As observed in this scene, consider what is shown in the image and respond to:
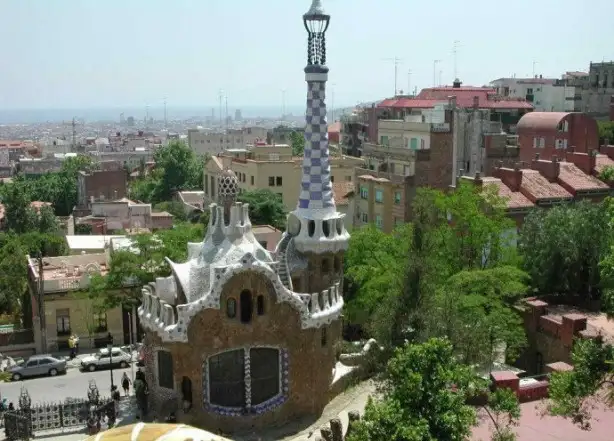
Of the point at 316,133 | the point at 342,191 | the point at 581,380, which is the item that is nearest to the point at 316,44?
the point at 316,133

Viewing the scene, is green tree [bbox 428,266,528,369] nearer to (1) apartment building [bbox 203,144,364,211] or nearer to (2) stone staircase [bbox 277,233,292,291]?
(2) stone staircase [bbox 277,233,292,291]

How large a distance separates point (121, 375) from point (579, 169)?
34.3 m

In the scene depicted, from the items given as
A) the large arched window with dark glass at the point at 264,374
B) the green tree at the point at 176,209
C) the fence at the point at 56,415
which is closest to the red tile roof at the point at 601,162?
the large arched window with dark glass at the point at 264,374

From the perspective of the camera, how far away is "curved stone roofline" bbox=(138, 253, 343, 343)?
26984mm

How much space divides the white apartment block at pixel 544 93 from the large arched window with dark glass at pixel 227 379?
7495 cm

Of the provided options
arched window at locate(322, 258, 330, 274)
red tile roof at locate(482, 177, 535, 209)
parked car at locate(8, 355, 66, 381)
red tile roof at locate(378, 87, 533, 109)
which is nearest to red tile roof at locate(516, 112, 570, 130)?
red tile roof at locate(378, 87, 533, 109)

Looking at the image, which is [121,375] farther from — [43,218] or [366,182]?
[43,218]

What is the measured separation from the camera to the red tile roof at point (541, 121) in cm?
6600

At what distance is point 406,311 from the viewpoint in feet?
98.9

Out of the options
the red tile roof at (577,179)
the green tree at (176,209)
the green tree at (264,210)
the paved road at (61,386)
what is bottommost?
the paved road at (61,386)

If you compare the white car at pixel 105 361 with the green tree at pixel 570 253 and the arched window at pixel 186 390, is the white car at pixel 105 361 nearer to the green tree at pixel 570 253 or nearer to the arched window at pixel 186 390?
the arched window at pixel 186 390

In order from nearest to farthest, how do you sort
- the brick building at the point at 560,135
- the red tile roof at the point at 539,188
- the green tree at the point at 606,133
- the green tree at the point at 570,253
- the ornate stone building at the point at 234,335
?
the ornate stone building at the point at 234,335
the green tree at the point at 570,253
the red tile roof at the point at 539,188
the brick building at the point at 560,135
the green tree at the point at 606,133

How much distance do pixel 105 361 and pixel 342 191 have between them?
34908mm

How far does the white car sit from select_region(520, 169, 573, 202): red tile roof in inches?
1046
